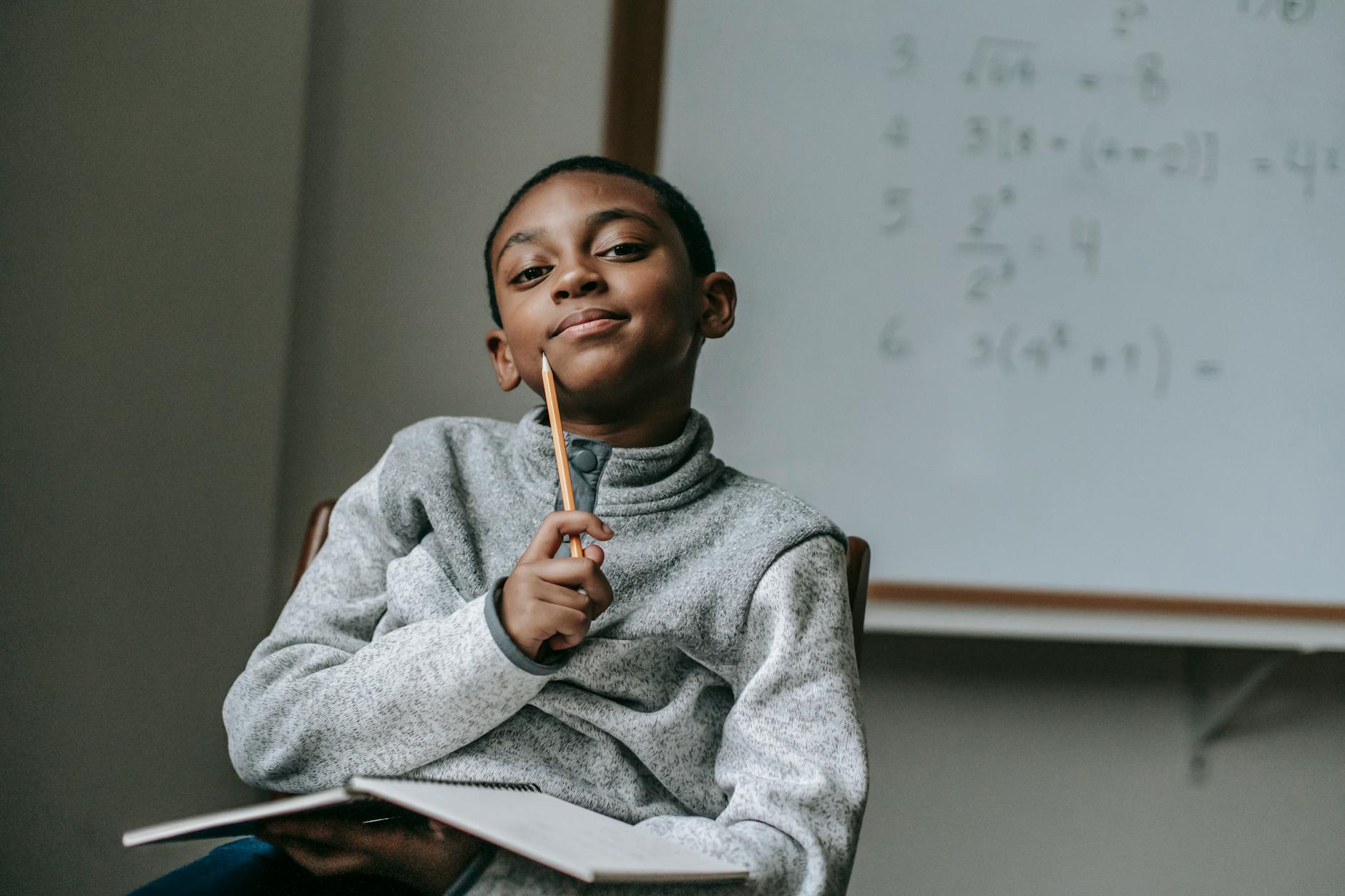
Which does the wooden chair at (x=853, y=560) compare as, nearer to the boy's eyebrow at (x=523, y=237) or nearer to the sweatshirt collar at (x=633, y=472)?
the sweatshirt collar at (x=633, y=472)

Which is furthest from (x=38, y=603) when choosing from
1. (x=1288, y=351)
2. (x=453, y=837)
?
(x=1288, y=351)

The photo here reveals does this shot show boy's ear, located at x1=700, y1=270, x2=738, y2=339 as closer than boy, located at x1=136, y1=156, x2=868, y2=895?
No

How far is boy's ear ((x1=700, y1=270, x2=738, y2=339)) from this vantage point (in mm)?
775

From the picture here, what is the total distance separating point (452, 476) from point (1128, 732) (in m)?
0.91

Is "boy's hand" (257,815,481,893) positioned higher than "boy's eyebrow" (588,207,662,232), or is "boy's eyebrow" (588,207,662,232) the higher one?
"boy's eyebrow" (588,207,662,232)

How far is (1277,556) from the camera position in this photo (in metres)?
1.14

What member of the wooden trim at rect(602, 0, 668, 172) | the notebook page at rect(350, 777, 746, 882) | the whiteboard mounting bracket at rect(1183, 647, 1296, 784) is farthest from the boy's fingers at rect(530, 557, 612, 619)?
the whiteboard mounting bracket at rect(1183, 647, 1296, 784)

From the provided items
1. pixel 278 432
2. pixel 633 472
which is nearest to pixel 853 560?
pixel 633 472

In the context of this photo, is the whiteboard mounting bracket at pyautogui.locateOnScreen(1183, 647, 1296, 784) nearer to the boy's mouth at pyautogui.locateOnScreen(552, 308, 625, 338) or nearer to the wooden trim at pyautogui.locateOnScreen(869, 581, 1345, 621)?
the wooden trim at pyautogui.locateOnScreen(869, 581, 1345, 621)

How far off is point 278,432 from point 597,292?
498 millimetres

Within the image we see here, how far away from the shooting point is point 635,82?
1131mm

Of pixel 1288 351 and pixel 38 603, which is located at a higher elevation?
pixel 1288 351

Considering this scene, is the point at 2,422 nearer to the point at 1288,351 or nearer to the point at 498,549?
the point at 498,549

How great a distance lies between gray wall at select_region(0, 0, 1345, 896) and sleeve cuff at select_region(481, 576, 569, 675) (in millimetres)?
542
